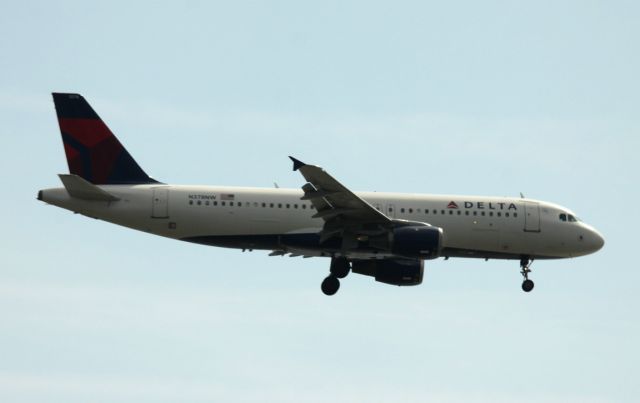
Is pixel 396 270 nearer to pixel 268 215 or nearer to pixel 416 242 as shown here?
pixel 416 242

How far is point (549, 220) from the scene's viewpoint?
5872cm

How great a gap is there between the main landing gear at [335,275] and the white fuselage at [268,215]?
1.44m

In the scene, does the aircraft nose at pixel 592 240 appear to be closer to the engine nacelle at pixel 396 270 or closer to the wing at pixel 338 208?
the engine nacelle at pixel 396 270

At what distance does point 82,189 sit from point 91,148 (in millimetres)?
2977

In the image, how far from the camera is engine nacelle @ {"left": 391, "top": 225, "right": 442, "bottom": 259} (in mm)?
54344

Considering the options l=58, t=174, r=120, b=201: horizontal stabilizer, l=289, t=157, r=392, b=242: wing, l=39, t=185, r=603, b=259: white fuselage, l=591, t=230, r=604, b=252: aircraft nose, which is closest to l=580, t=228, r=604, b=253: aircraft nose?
l=591, t=230, r=604, b=252: aircraft nose

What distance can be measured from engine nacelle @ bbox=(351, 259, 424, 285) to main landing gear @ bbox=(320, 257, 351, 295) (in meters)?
0.88

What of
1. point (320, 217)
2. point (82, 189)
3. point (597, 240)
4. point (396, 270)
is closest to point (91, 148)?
point (82, 189)

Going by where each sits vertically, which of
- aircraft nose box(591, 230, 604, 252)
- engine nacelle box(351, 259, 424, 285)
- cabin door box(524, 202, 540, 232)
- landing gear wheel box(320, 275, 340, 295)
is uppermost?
cabin door box(524, 202, 540, 232)

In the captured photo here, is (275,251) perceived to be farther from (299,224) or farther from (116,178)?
Result: (116,178)

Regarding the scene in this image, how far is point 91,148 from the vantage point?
188 feet

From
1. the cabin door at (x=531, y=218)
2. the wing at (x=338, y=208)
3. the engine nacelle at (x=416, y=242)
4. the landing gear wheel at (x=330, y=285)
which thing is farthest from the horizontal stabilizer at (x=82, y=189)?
the cabin door at (x=531, y=218)

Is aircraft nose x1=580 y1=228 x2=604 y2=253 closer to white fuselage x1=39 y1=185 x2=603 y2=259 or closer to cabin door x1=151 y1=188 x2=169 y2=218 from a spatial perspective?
white fuselage x1=39 y1=185 x2=603 y2=259

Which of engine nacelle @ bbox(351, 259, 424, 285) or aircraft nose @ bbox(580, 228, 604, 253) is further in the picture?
aircraft nose @ bbox(580, 228, 604, 253)
